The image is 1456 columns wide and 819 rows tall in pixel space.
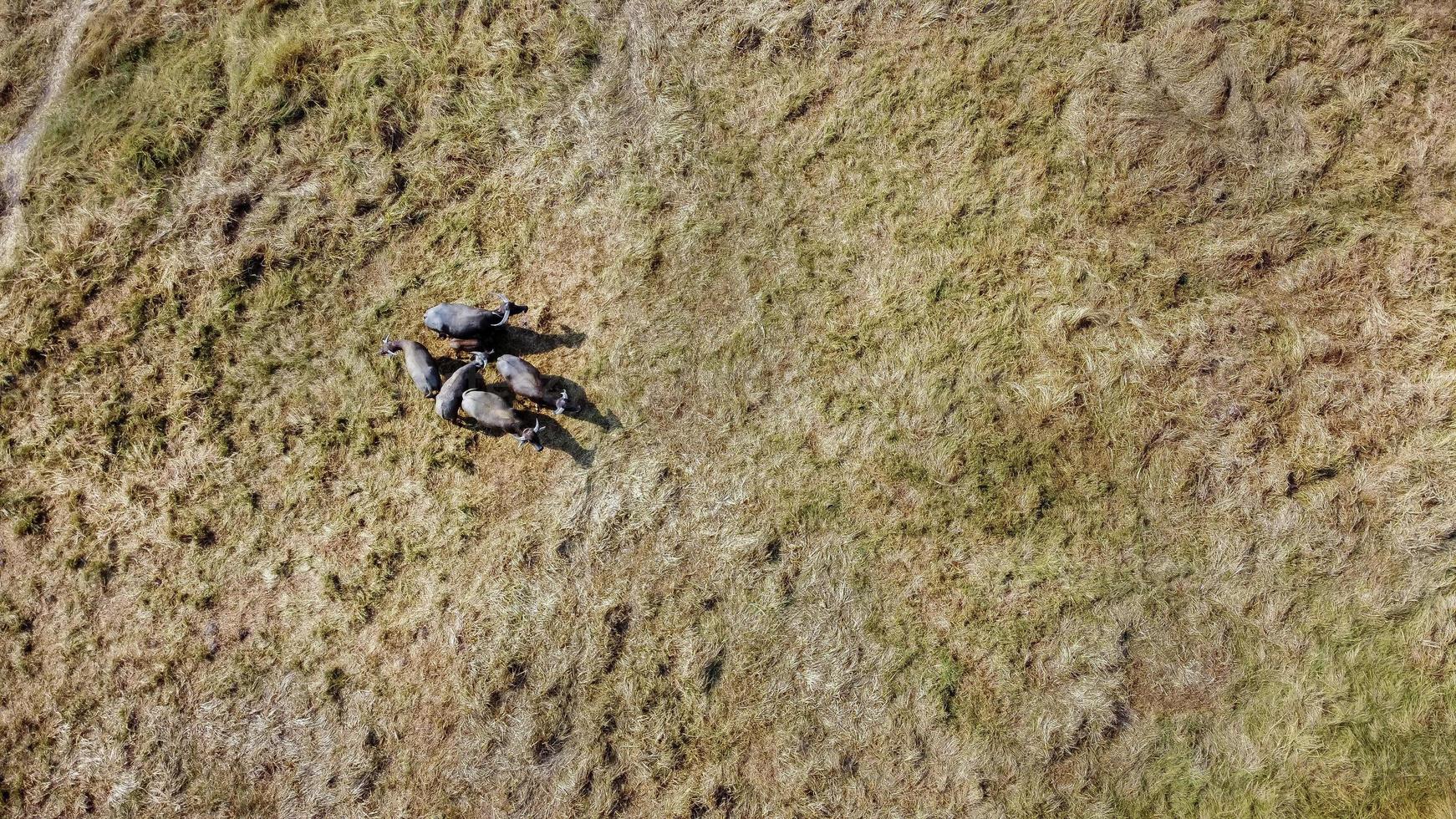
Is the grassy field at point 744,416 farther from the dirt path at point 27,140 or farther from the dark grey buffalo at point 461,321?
the dark grey buffalo at point 461,321

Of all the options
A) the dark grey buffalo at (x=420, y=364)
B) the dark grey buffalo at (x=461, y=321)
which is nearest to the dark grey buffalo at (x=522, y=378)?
the dark grey buffalo at (x=461, y=321)

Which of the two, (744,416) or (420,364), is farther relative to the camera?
(744,416)

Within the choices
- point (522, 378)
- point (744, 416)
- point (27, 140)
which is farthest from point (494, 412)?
point (27, 140)

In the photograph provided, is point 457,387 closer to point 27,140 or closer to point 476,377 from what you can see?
point 476,377

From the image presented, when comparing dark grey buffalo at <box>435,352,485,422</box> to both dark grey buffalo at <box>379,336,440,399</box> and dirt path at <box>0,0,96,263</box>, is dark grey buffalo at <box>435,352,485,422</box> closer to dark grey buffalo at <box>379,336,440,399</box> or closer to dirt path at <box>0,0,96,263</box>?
dark grey buffalo at <box>379,336,440,399</box>

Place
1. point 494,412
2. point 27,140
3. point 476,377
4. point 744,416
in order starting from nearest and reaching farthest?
point 494,412 → point 476,377 → point 744,416 → point 27,140

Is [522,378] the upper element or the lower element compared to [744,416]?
upper

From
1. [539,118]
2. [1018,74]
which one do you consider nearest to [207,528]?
[539,118]
